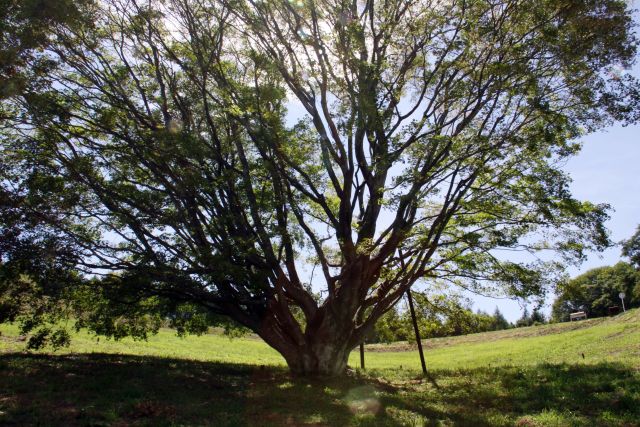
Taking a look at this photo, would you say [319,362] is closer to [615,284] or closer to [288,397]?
[288,397]

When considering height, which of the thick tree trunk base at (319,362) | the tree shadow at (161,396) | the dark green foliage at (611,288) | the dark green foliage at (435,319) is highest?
the dark green foliage at (611,288)

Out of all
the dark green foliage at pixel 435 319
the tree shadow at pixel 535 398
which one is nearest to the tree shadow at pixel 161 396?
the tree shadow at pixel 535 398

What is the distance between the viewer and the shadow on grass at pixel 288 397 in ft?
28.2

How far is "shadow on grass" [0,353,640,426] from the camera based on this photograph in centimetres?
859

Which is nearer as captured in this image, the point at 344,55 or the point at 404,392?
the point at 404,392

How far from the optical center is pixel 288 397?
11148 mm

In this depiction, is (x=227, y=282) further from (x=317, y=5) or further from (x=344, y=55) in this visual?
(x=317, y=5)

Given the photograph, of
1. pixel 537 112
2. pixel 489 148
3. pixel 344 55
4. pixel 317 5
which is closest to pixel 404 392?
pixel 489 148

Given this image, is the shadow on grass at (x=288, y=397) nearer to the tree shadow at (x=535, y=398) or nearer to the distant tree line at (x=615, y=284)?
the tree shadow at (x=535, y=398)

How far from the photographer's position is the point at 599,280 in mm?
84625

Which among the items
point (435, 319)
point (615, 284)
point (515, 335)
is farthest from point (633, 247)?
point (435, 319)

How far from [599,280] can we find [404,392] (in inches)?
3415

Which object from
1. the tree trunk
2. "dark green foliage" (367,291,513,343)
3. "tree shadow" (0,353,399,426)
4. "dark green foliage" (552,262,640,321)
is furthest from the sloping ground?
"tree shadow" (0,353,399,426)

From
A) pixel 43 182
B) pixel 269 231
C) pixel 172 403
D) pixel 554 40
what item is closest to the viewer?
pixel 172 403
